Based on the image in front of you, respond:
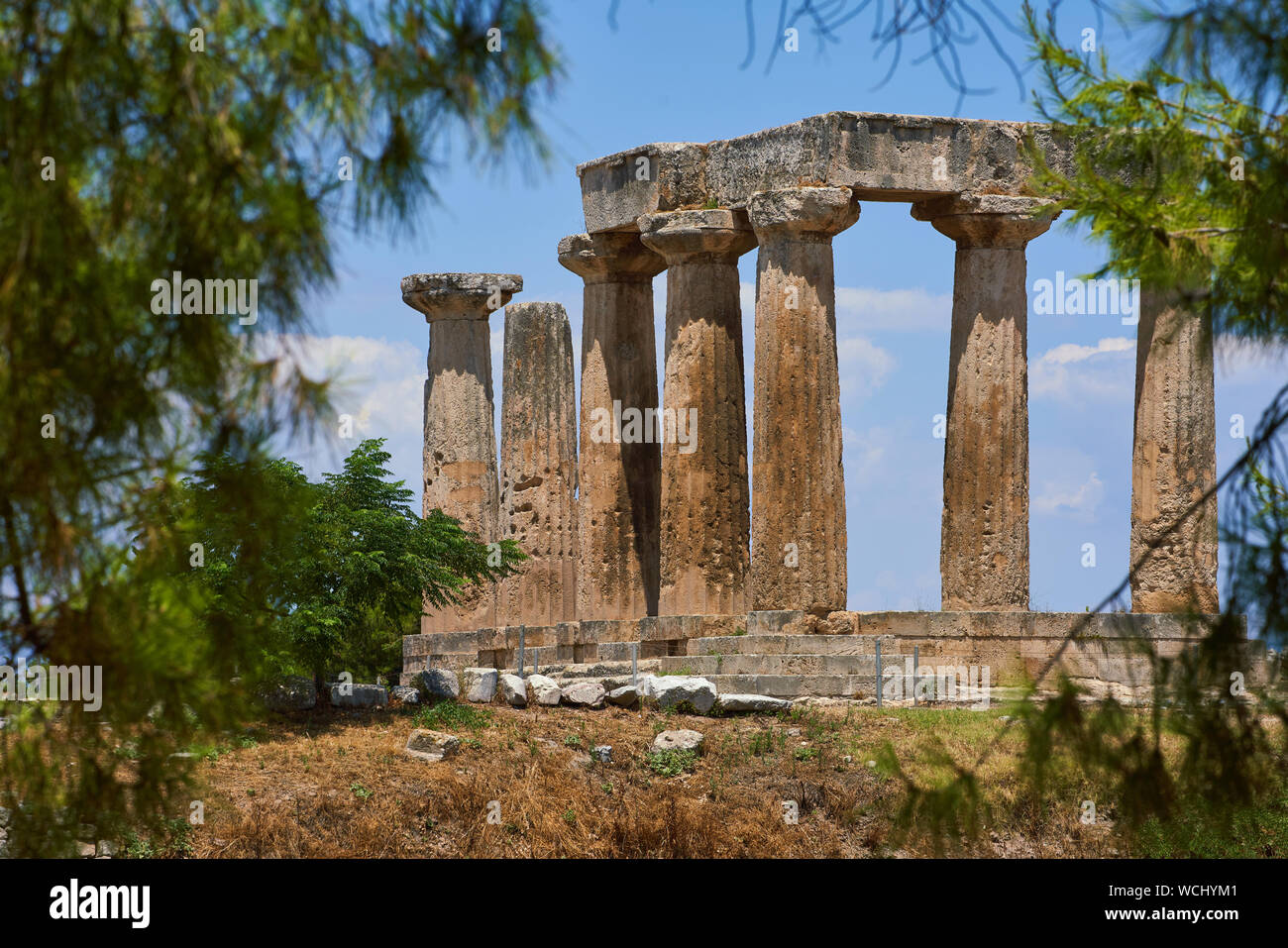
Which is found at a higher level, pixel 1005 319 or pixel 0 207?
pixel 1005 319

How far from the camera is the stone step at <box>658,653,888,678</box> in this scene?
21.6 meters

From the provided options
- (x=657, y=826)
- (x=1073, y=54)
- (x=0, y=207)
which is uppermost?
(x=1073, y=54)

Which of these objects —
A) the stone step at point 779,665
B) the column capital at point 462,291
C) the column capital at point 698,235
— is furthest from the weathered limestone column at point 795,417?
the column capital at point 462,291

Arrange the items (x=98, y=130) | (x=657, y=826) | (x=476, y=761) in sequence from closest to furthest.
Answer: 1. (x=98, y=130)
2. (x=657, y=826)
3. (x=476, y=761)

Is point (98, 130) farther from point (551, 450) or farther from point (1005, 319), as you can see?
point (551, 450)

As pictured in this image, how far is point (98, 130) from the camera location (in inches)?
287

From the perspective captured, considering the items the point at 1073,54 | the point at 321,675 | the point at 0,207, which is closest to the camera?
the point at 0,207

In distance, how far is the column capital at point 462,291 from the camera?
2975cm

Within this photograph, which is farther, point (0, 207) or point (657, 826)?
point (657, 826)

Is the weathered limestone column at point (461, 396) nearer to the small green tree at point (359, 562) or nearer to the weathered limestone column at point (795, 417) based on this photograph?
the small green tree at point (359, 562)

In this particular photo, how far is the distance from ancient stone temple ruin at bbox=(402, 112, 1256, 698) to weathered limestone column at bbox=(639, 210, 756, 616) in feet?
0.09

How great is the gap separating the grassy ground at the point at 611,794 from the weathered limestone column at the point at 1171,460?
4502 mm

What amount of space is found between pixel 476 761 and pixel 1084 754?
453 inches

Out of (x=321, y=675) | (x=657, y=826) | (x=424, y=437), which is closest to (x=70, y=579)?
(x=657, y=826)
